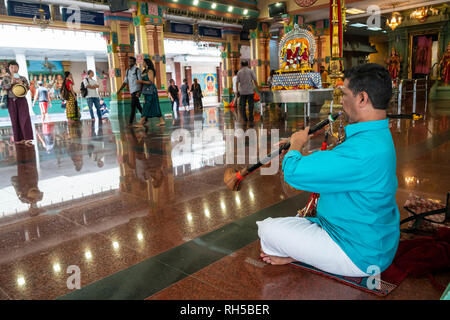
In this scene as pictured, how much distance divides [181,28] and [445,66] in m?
11.2

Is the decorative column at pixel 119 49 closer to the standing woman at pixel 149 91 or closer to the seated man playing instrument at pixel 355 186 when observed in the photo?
the standing woman at pixel 149 91

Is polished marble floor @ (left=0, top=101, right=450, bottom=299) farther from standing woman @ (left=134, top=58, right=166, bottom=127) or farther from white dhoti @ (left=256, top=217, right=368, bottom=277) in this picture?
standing woman @ (left=134, top=58, right=166, bottom=127)

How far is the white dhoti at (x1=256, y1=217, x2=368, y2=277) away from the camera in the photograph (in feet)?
5.31

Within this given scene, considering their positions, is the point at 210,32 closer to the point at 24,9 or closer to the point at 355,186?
the point at 24,9

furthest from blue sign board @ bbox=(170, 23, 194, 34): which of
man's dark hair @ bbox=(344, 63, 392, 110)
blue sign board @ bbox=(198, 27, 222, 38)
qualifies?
man's dark hair @ bbox=(344, 63, 392, 110)

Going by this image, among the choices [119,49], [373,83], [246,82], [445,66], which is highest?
[119,49]

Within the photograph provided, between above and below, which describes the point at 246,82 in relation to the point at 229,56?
below

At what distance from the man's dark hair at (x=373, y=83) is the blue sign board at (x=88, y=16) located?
12572mm

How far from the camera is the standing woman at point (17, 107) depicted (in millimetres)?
5961

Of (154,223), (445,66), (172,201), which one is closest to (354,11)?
(445,66)

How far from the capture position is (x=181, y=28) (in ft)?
51.5

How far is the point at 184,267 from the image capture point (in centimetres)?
189

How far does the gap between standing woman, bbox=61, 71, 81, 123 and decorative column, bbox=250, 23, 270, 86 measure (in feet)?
25.6
